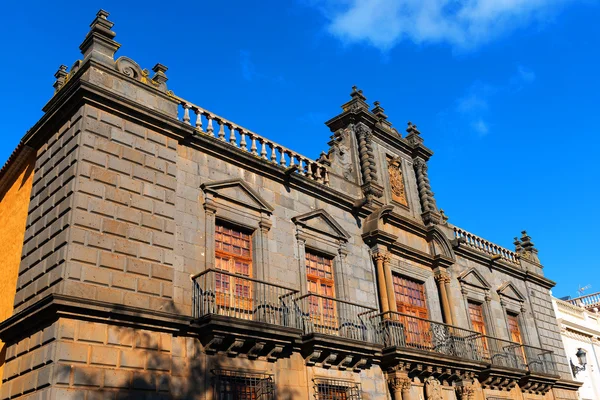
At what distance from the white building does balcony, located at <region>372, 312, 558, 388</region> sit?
Answer: 366 cm

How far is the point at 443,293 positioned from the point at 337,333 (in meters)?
5.02

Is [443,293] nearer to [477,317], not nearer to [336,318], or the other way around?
[477,317]

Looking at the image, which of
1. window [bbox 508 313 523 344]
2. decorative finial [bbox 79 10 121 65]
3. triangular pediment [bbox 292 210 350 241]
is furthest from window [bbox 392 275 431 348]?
decorative finial [bbox 79 10 121 65]

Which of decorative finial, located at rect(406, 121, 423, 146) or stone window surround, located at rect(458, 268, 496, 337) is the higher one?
decorative finial, located at rect(406, 121, 423, 146)

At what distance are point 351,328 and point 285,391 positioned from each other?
260 centimetres

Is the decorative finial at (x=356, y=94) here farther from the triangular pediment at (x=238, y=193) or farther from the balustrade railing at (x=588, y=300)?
the balustrade railing at (x=588, y=300)

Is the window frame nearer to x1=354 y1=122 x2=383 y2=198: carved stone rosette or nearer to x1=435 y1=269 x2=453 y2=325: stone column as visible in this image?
x1=354 y1=122 x2=383 y2=198: carved stone rosette

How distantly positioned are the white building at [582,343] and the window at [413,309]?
31.9 ft

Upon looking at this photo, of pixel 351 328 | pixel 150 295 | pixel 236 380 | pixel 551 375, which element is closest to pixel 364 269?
pixel 351 328

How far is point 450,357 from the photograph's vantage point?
15719 mm

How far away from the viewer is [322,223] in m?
15.4

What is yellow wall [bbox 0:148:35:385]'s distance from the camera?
39.5ft

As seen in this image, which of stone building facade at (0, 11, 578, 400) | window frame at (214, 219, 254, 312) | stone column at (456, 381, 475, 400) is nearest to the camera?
stone building facade at (0, 11, 578, 400)

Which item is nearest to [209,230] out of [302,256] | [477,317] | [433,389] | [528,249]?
[302,256]
